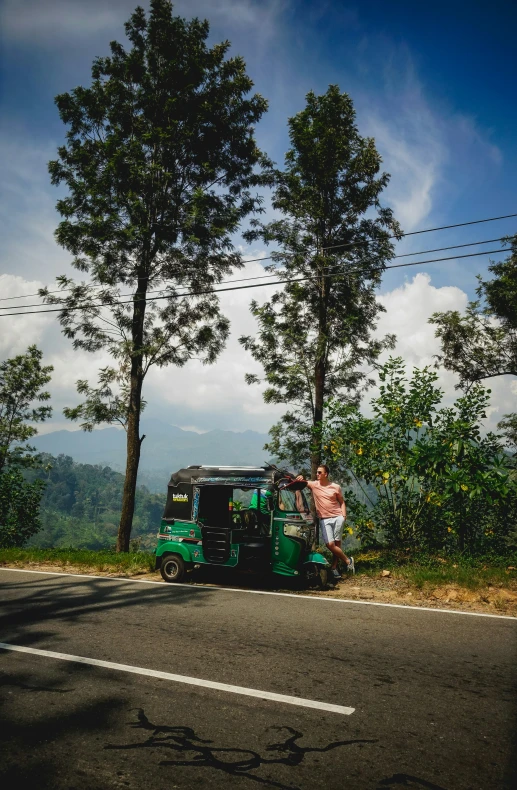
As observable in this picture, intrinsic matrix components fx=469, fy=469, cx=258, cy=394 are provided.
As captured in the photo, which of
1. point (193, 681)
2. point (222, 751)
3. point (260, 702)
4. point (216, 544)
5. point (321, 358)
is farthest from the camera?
point (321, 358)

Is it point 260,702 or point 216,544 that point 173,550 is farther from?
point 260,702

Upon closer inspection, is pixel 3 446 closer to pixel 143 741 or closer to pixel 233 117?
pixel 233 117

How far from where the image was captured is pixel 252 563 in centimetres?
819

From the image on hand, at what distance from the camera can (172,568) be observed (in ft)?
29.3

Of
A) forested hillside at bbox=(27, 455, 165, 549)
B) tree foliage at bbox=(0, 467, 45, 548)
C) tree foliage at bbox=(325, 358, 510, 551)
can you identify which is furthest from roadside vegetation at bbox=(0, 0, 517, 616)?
forested hillside at bbox=(27, 455, 165, 549)

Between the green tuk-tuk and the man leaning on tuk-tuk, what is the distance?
15.4 inches

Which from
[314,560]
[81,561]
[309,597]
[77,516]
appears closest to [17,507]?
[81,561]

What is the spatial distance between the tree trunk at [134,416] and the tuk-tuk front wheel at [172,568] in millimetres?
5863

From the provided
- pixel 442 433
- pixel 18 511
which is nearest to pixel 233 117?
pixel 442 433

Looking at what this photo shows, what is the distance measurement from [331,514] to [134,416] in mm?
8031

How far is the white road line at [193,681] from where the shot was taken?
3639mm

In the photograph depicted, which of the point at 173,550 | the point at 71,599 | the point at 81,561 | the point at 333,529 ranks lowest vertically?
the point at 71,599

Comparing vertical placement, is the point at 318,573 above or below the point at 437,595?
above

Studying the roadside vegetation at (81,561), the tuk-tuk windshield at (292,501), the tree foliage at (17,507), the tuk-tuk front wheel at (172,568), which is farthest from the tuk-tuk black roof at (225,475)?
the tree foliage at (17,507)
